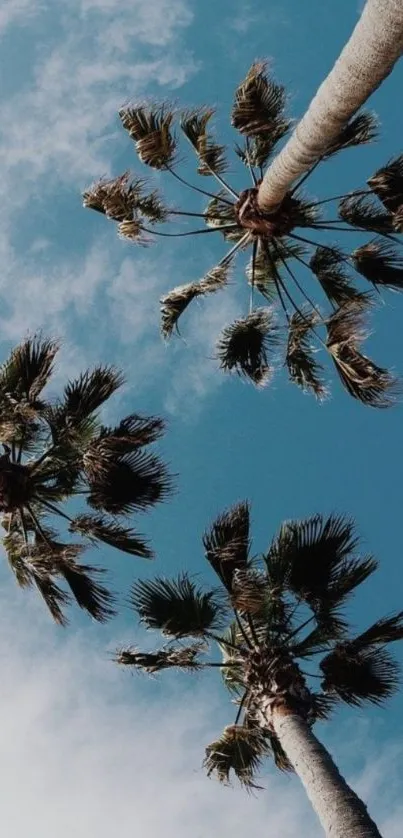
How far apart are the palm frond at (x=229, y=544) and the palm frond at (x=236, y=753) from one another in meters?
1.95

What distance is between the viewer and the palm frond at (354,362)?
31.5 feet

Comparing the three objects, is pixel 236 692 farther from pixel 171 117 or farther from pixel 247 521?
pixel 171 117

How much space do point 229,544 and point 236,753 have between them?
267 centimetres

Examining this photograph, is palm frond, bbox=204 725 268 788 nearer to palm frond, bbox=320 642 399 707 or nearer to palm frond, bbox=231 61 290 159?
palm frond, bbox=320 642 399 707

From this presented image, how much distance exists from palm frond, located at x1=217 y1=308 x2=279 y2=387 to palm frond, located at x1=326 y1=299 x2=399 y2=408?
9.07 feet

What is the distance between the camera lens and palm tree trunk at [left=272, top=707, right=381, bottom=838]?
7219 mm

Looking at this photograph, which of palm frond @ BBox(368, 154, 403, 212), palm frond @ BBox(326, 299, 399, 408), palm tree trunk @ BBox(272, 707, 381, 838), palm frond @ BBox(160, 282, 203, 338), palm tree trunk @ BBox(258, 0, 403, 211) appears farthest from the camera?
palm frond @ BBox(160, 282, 203, 338)

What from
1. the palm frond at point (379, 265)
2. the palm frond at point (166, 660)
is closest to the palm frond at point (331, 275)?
the palm frond at point (379, 265)

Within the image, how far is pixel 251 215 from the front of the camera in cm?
1042

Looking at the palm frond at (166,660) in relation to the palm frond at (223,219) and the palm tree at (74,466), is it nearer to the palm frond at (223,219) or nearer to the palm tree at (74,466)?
the palm tree at (74,466)

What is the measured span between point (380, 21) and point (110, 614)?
802cm

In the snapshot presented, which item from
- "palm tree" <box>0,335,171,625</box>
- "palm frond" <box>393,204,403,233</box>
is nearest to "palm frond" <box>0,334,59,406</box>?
"palm tree" <box>0,335,171,625</box>

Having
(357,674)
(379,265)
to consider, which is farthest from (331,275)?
(357,674)

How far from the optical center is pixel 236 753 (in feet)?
35.0
